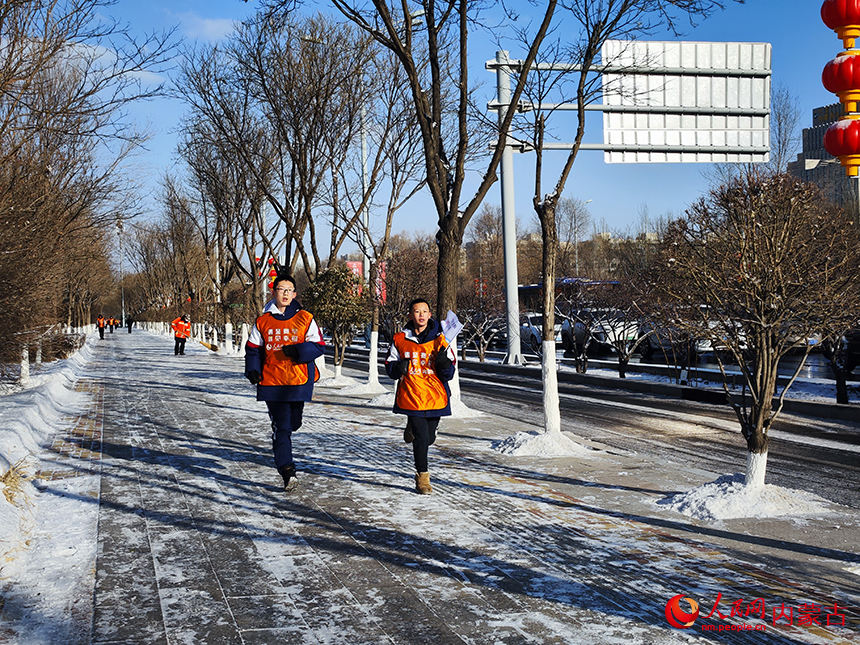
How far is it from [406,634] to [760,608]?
1862 mm

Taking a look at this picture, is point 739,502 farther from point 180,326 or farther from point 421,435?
point 180,326

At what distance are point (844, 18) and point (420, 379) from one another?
26.2 ft

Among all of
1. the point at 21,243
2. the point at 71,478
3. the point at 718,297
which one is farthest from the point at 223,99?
A: the point at 718,297

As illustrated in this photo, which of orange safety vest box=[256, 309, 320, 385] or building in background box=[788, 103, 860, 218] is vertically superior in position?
building in background box=[788, 103, 860, 218]

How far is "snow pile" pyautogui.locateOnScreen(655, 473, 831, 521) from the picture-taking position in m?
6.05

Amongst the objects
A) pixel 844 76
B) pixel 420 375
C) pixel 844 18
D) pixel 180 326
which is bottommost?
pixel 420 375

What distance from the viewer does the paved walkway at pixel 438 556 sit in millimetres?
3910

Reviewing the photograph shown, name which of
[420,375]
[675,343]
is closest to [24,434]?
[420,375]

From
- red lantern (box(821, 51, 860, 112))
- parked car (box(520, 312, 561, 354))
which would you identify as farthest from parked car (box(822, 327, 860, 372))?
parked car (box(520, 312, 561, 354))

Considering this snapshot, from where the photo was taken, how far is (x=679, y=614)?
13.2 feet

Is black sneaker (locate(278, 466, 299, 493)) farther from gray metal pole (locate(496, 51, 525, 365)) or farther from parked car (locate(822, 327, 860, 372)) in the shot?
gray metal pole (locate(496, 51, 525, 365))

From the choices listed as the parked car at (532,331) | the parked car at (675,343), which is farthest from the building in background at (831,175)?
→ the parked car at (532,331)

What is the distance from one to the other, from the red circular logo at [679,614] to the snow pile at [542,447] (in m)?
4.60

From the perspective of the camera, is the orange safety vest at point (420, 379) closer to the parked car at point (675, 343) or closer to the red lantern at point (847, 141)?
the parked car at point (675, 343)
